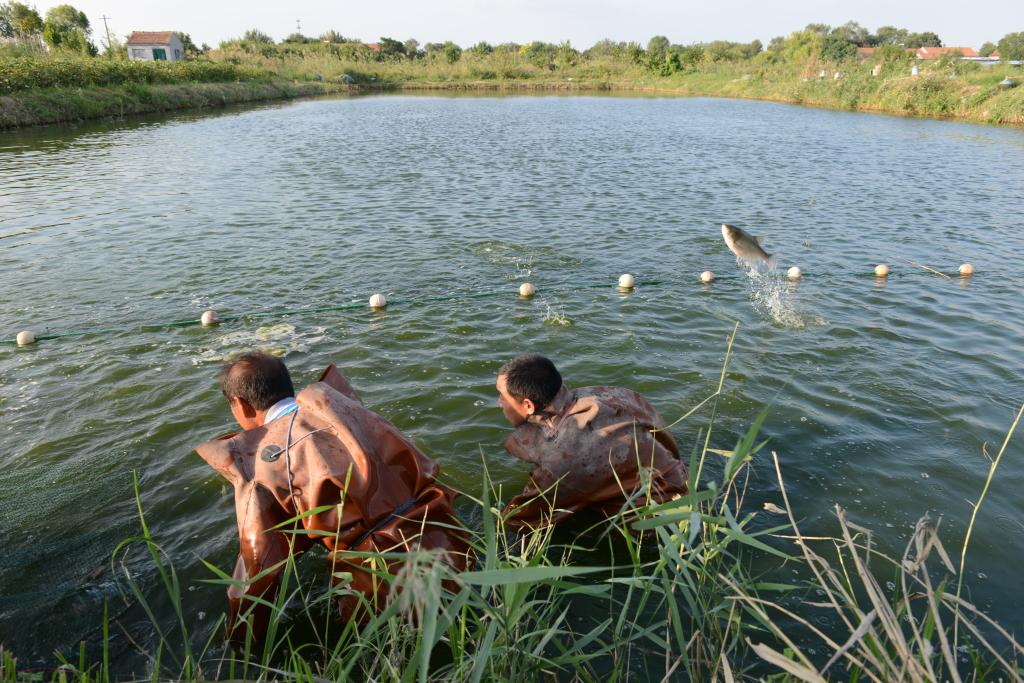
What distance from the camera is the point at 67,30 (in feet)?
199

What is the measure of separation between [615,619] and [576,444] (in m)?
1.03

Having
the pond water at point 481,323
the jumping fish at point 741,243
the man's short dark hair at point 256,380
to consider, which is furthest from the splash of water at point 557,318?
the man's short dark hair at point 256,380

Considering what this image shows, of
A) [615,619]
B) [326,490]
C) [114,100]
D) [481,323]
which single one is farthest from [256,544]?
[114,100]

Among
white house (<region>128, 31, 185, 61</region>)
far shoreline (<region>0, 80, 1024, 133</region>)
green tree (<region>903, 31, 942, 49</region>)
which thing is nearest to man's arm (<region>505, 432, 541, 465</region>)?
far shoreline (<region>0, 80, 1024, 133</region>)

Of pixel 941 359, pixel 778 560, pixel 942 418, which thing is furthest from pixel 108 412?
pixel 941 359

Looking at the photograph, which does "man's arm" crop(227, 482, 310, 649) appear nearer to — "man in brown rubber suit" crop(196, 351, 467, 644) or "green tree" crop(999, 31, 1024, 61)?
"man in brown rubber suit" crop(196, 351, 467, 644)

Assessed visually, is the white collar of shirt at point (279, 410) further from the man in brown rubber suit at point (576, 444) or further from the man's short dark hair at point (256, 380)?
the man in brown rubber suit at point (576, 444)

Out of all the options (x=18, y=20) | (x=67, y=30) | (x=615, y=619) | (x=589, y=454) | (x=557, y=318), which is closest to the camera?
(x=615, y=619)

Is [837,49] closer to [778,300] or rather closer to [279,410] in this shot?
[778,300]

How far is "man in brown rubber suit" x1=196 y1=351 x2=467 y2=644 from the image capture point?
120 inches

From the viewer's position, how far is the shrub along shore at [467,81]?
1121 inches

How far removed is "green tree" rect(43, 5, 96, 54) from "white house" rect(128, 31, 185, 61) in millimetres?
4156

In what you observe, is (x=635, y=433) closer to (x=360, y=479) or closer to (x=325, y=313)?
(x=360, y=479)

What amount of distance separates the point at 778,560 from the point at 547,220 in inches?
381
